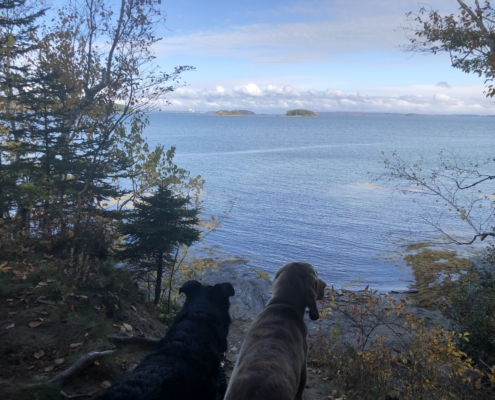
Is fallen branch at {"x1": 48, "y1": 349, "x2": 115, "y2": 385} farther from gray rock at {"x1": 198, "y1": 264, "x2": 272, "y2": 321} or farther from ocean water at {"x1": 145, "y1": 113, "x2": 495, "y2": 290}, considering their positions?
ocean water at {"x1": 145, "y1": 113, "x2": 495, "y2": 290}

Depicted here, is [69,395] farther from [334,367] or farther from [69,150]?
[69,150]

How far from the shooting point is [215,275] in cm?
1719

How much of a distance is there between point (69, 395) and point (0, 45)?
865 cm

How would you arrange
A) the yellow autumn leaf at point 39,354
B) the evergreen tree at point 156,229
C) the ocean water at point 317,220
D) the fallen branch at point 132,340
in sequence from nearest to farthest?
the yellow autumn leaf at point 39,354
the fallen branch at point 132,340
the evergreen tree at point 156,229
the ocean water at point 317,220

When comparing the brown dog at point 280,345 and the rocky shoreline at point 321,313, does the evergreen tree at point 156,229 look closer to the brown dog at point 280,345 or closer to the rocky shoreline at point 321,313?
the rocky shoreline at point 321,313

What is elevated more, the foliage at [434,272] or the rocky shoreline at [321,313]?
the rocky shoreline at [321,313]

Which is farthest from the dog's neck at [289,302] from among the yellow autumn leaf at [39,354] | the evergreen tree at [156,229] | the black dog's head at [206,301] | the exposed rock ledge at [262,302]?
the exposed rock ledge at [262,302]

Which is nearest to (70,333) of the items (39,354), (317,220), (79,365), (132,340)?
(39,354)

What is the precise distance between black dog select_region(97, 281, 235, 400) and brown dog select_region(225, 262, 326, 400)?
46 cm

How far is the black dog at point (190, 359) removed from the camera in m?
3.46

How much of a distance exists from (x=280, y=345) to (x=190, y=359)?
3.04 ft

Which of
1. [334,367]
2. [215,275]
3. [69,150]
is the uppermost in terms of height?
[69,150]

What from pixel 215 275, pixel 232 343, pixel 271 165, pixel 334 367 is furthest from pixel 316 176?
pixel 334 367

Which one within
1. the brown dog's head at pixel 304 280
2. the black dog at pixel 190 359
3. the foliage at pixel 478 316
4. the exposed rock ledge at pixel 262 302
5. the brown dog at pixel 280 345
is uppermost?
the brown dog's head at pixel 304 280
